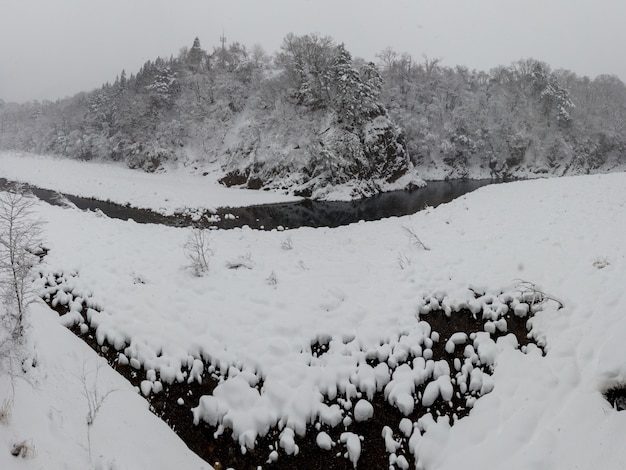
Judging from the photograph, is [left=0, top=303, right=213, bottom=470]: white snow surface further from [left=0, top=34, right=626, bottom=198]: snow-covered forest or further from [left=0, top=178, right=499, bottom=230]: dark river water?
[left=0, top=34, right=626, bottom=198]: snow-covered forest

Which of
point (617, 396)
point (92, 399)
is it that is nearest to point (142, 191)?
point (92, 399)

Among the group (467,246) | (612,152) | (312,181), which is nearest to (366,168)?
(312,181)

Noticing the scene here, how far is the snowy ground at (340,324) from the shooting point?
4.48 m

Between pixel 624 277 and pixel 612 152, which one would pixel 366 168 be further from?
pixel 612 152

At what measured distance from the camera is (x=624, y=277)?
6484 millimetres

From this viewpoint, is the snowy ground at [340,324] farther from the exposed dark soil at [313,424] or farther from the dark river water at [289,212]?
the dark river water at [289,212]

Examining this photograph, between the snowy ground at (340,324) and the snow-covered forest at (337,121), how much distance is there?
20.8 meters

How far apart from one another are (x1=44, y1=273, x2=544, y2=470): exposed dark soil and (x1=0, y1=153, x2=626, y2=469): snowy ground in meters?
0.18

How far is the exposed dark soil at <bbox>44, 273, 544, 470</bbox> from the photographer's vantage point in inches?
193

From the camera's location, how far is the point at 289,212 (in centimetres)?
2491

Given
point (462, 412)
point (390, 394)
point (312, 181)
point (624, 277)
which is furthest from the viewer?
point (312, 181)

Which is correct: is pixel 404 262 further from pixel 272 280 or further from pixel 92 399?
pixel 92 399

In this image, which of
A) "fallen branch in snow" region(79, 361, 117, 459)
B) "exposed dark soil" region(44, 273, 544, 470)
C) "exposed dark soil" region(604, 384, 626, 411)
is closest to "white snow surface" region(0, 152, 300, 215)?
"fallen branch in snow" region(79, 361, 117, 459)

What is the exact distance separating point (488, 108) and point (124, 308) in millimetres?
58650
